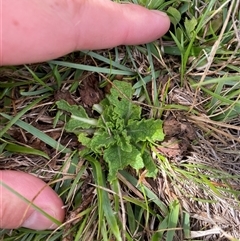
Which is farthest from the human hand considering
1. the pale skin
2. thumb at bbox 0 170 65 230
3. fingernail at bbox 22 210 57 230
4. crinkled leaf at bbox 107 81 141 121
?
fingernail at bbox 22 210 57 230

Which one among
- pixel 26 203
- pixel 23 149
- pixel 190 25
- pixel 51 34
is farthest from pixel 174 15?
pixel 26 203

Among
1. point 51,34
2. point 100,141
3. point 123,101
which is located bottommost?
point 100,141

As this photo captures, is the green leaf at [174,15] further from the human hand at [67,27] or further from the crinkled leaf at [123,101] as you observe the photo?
the crinkled leaf at [123,101]

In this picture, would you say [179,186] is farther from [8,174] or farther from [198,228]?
[8,174]

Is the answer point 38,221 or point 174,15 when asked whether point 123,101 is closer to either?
point 174,15

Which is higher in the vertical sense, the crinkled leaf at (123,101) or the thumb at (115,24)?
the thumb at (115,24)

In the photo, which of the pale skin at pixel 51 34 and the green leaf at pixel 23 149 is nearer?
the pale skin at pixel 51 34

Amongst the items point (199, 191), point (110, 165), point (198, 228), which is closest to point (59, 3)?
point (110, 165)

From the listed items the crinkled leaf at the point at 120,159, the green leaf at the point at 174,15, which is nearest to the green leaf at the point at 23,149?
the crinkled leaf at the point at 120,159

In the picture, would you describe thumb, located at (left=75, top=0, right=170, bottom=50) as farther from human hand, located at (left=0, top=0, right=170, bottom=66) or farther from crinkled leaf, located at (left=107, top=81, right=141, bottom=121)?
crinkled leaf, located at (left=107, top=81, right=141, bottom=121)
